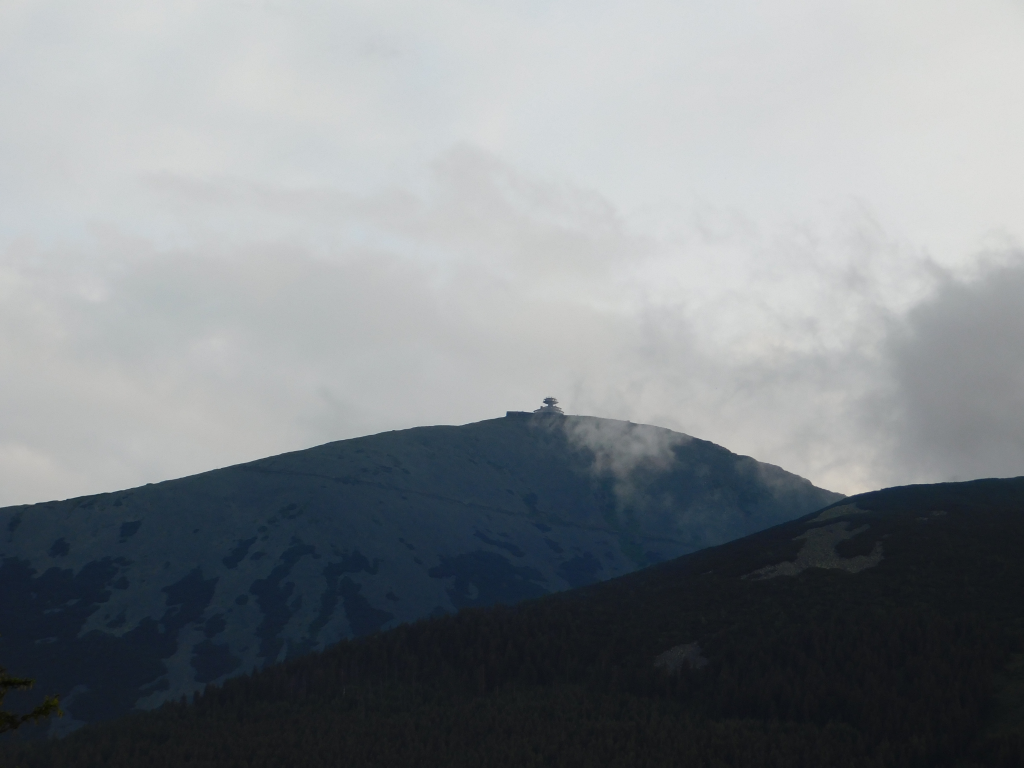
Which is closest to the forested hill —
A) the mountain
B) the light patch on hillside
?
the light patch on hillside

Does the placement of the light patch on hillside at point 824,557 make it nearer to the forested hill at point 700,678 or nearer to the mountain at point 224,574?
the forested hill at point 700,678

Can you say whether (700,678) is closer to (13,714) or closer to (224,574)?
(13,714)

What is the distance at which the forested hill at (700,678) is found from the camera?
63.0 m

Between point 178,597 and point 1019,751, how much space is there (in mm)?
133135

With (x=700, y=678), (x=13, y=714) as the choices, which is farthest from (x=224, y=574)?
(x=13, y=714)

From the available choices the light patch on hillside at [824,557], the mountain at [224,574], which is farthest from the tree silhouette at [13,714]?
the mountain at [224,574]

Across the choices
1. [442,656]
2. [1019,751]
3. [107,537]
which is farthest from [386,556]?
[1019,751]

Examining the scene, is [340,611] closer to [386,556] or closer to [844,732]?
[386,556]

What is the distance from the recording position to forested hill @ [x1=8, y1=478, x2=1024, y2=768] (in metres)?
63.0

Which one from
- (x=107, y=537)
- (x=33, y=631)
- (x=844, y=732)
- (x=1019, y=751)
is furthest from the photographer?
(x=107, y=537)

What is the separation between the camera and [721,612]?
88.3 metres

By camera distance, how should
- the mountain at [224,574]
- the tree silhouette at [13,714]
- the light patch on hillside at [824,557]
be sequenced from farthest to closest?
1. the mountain at [224,574]
2. the light patch on hillside at [824,557]
3. the tree silhouette at [13,714]

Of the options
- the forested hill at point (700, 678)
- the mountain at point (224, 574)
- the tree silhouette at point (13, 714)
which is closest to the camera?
the tree silhouette at point (13, 714)

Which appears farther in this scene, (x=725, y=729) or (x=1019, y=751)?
(x=725, y=729)
